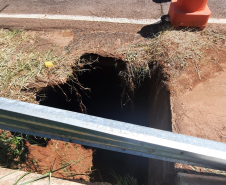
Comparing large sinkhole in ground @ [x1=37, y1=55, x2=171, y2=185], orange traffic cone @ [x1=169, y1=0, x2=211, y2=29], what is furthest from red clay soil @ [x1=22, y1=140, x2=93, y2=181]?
orange traffic cone @ [x1=169, y1=0, x2=211, y2=29]

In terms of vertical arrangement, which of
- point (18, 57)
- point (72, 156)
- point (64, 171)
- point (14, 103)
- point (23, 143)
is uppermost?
point (14, 103)

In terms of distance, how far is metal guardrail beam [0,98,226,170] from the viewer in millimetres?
1412

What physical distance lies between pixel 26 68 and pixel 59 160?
6.13ft

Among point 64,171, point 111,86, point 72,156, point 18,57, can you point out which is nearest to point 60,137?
point 64,171

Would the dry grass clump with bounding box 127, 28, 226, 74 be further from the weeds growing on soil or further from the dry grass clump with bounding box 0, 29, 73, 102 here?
the weeds growing on soil

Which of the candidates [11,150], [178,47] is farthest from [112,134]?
[178,47]

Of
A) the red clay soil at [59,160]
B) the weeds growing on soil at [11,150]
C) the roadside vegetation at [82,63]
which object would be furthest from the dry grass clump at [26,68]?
the red clay soil at [59,160]

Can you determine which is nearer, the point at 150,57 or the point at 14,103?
the point at 14,103

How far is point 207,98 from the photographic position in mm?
2873

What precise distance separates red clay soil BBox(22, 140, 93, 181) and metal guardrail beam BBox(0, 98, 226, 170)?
1.36 metres

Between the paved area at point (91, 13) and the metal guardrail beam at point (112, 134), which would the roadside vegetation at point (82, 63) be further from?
the metal guardrail beam at point (112, 134)

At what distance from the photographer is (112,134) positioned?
4.89ft

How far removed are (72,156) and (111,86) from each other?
196 centimetres

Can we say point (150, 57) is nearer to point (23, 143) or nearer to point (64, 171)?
point (64, 171)
